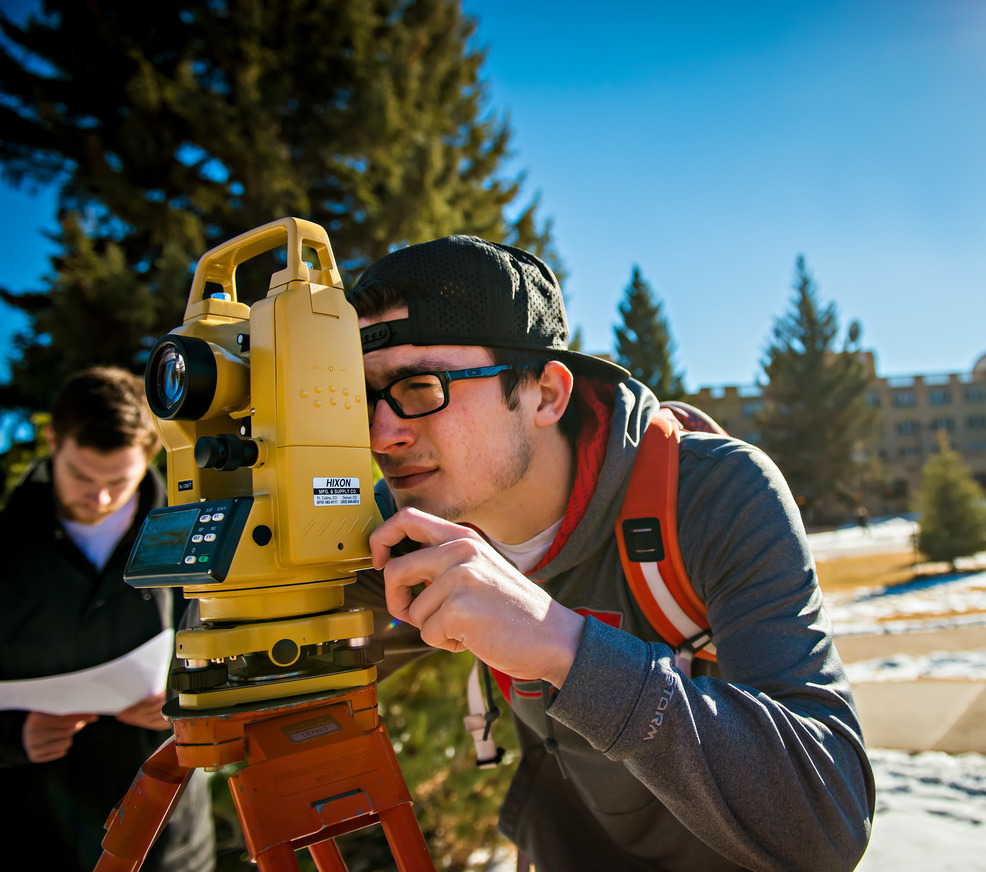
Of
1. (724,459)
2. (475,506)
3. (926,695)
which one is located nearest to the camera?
(724,459)

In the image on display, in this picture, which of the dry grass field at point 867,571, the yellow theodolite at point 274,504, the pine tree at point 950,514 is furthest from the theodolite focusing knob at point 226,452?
the pine tree at point 950,514

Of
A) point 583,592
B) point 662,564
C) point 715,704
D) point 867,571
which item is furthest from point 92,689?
point 867,571

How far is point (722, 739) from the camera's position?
0.95m

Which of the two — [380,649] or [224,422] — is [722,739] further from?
[224,422]

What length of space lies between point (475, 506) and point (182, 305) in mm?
7064

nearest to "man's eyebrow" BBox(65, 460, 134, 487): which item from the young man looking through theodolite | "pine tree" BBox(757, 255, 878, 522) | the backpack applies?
the young man looking through theodolite

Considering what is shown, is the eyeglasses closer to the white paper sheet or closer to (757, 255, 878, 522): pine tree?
the white paper sheet

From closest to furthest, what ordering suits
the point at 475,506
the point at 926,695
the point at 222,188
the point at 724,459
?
the point at 724,459
the point at 475,506
the point at 926,695
the point at 222,188

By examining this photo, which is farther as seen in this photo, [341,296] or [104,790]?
[104,790]

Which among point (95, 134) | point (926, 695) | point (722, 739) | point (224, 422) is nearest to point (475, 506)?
point (224, 422)

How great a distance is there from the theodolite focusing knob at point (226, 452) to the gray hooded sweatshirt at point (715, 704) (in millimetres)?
594

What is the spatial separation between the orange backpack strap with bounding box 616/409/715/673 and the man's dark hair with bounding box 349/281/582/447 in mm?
371

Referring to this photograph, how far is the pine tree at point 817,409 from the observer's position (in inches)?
1242

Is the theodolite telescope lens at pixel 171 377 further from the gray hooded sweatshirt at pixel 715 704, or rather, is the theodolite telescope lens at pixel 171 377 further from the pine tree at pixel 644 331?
the pine tree at pixel 644 331
